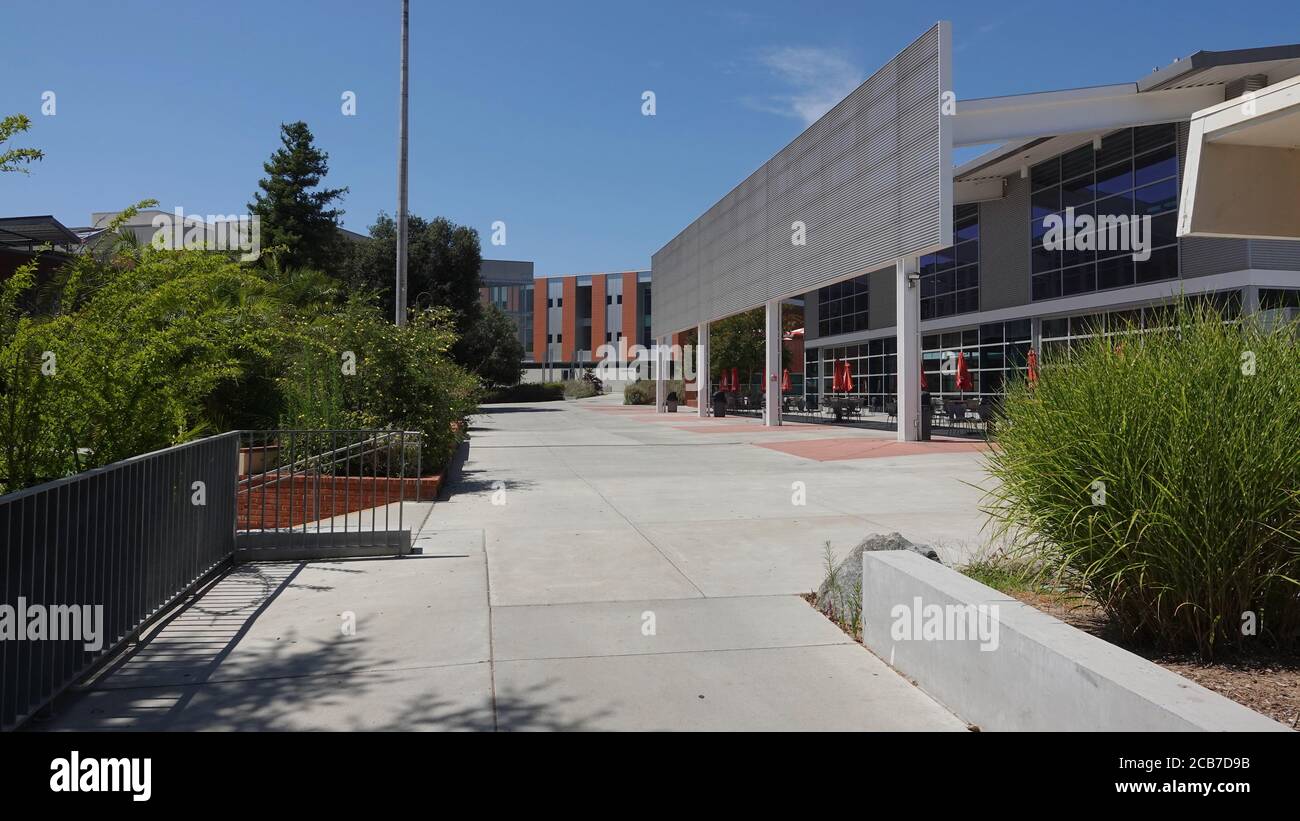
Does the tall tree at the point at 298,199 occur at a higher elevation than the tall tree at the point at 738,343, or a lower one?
higher

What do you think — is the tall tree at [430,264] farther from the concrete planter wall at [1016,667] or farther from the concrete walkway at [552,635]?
the concrete planter wall at [1016,667]

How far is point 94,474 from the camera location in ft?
14.5

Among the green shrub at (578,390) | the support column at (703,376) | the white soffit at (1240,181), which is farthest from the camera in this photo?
the green shrub at (578,390)

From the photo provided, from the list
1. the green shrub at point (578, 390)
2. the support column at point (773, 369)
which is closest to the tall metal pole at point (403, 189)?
A: the support column at point (773, 369)

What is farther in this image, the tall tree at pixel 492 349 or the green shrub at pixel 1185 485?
the tall tree at pixel 492 349

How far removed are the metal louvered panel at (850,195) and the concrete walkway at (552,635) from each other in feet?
34.3

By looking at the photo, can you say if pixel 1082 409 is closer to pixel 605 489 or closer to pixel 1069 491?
pixel 1069 491

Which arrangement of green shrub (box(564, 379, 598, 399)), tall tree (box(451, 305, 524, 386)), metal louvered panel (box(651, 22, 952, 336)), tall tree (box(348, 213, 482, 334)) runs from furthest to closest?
green shrub (box(564, 379, 598, 399)) < tall tree (box(451, 305, 524, 386)) < tall tree (box(348, 213, 482, 334)) < metal louvered panel (box(651, 22, 952, 336))

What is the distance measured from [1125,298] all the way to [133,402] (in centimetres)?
2346

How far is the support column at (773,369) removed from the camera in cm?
2802

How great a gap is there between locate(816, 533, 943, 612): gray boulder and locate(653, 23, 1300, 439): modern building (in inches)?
446

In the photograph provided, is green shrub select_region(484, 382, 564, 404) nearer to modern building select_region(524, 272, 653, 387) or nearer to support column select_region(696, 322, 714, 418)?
modern building select_region(524, 272, 653, 387)

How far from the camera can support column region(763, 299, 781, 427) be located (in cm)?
2802

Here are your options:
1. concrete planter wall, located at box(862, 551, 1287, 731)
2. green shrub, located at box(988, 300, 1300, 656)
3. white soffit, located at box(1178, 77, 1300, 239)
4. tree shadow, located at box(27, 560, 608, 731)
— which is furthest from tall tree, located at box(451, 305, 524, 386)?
green shrub, located at box(988, 300, 1300, 656)
